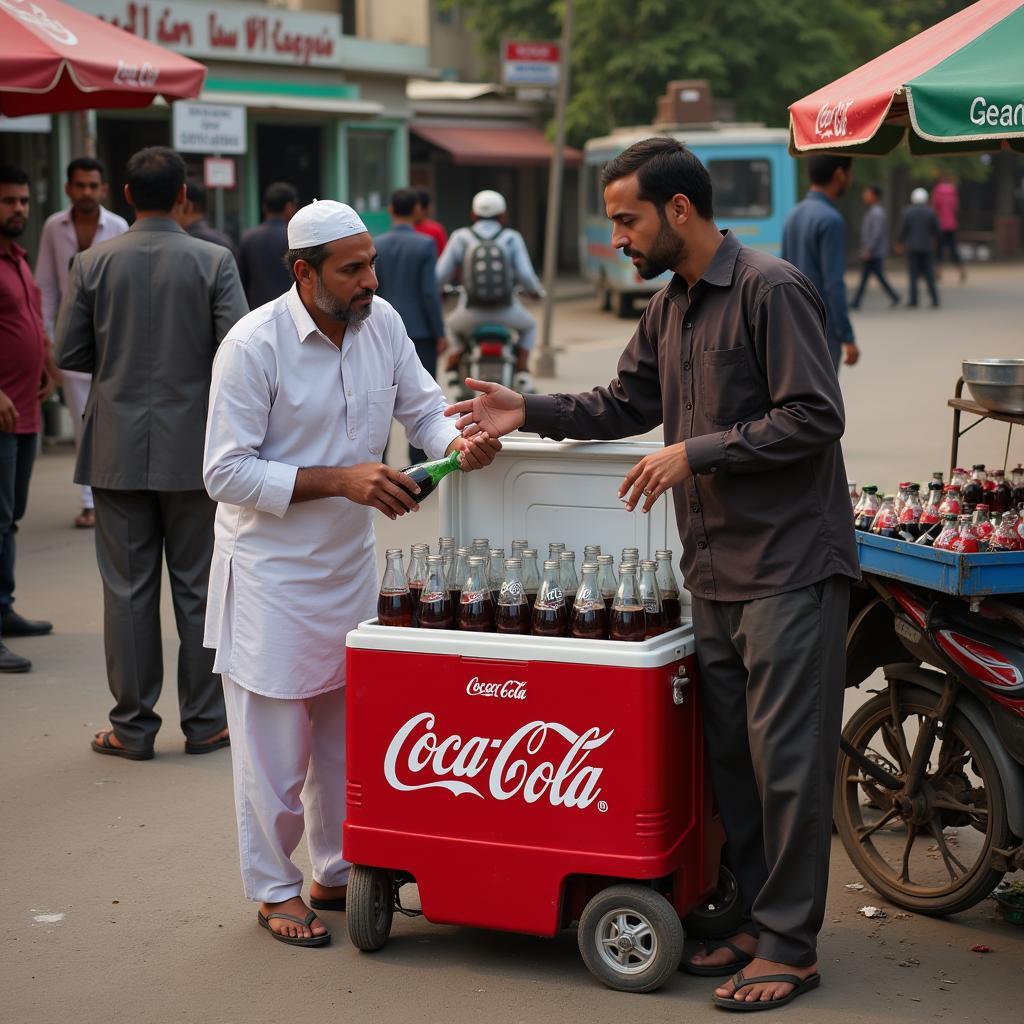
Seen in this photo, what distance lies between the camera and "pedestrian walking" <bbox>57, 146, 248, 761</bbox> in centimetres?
579

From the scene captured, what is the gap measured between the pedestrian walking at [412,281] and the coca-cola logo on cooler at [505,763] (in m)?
7.06

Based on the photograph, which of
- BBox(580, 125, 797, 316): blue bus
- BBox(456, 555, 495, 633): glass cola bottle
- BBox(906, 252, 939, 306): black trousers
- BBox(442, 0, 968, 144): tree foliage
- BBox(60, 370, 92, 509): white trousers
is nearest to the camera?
BBox(456, 555, 495, 633): glass cola bottle

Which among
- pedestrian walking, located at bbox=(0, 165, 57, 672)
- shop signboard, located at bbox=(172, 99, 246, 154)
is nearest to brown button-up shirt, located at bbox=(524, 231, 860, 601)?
pedestrian walking, located at bbox=(0, 165, 57, 672)

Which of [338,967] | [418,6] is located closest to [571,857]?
[338,967]

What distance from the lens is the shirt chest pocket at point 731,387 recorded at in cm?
373

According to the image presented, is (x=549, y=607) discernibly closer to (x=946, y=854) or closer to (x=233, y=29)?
(x=946, y=854)

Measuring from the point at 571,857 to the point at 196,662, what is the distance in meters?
2.46

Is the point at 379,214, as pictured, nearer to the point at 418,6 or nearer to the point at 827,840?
the point at 418,6

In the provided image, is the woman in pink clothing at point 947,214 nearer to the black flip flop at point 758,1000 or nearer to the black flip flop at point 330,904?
the black flip flop at point 330,904

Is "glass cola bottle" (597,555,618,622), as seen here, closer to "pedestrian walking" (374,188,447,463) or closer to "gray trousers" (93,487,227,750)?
"gray trousers" (93,487,227,750)

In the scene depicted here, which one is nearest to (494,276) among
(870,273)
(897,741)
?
(897,741)

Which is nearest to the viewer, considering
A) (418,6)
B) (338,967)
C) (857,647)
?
(338,967)

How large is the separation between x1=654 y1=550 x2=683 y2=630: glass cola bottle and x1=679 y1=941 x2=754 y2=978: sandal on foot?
82 centimetres

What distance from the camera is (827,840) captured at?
376 centimetres
